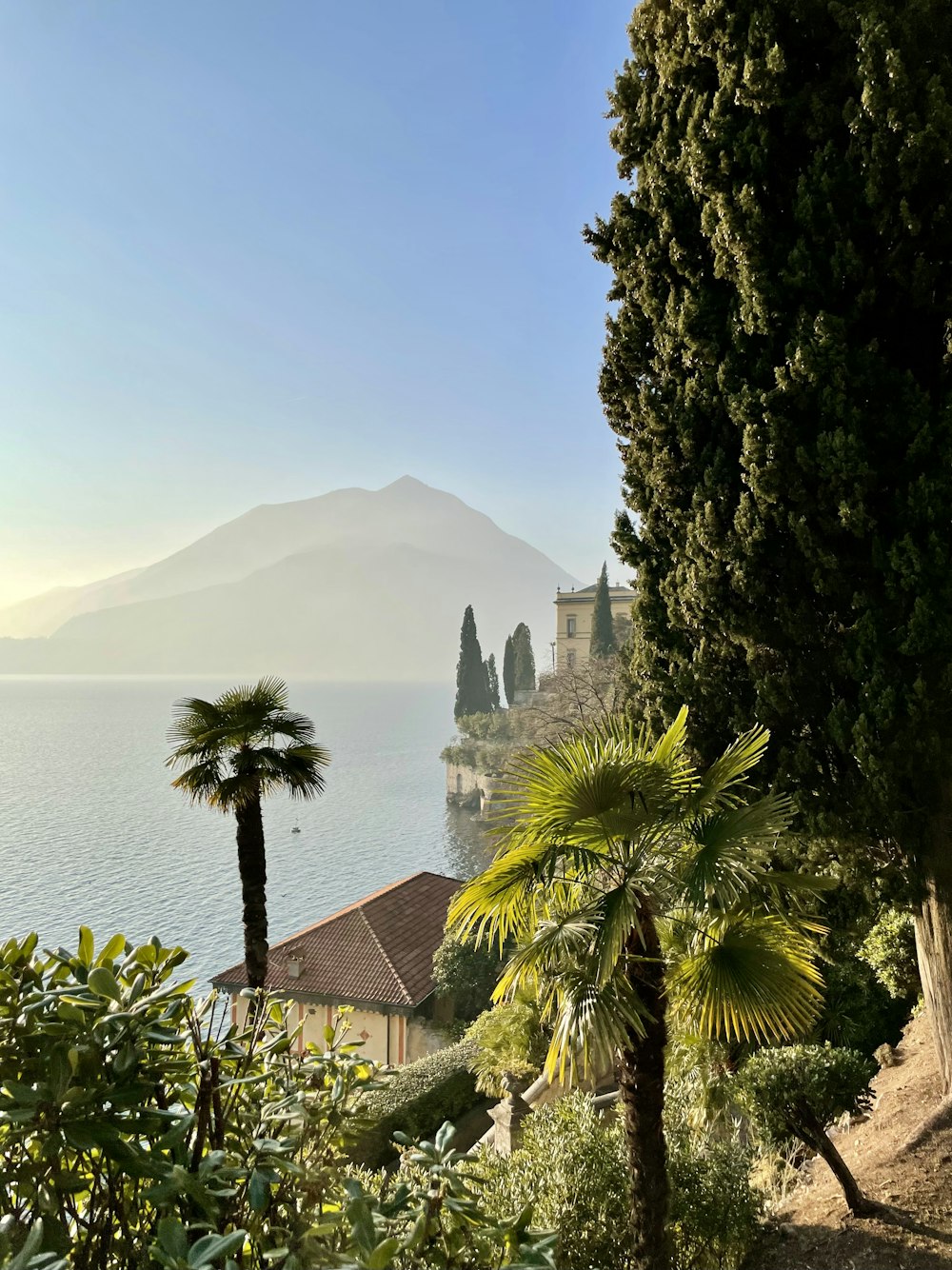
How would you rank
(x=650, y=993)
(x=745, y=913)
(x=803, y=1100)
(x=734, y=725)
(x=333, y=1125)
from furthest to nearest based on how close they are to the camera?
(x=734, y=725) < (x=803, y=1100) < (x=745, y=913) < (x=650, y=993) < (x=333, y=1125)

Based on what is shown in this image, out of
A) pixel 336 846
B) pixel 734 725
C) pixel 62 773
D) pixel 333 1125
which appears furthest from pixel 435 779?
pixel 333 1125

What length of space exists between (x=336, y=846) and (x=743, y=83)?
5099 cm

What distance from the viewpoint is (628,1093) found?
452 cm

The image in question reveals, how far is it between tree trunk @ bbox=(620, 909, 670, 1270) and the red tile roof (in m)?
15.1

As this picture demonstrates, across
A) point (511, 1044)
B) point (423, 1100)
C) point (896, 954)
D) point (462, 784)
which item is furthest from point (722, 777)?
point (462, 784)

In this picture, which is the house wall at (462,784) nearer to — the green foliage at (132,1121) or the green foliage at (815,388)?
the green foliage at (815,388)

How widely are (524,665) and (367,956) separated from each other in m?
54.0

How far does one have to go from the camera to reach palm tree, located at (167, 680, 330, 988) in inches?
440

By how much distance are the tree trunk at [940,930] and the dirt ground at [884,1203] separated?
59cm

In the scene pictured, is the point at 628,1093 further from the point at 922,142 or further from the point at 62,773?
the point at 62,773

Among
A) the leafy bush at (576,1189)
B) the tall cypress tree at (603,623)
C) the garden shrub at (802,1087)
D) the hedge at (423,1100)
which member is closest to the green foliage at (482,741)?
the tall cypress tree at (603,623)

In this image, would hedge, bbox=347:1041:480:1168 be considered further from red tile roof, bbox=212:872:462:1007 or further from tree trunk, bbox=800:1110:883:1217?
tree trunk, bbox=800:1110:883:1217

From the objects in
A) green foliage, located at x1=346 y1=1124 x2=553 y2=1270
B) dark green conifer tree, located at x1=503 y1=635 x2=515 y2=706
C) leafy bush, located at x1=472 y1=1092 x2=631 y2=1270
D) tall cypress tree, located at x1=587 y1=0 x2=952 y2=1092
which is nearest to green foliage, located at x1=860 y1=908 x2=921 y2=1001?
tall cypress tree, located at x1=587 y1=0 x2=952 y2=1092

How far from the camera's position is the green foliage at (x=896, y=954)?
29.7 ft
